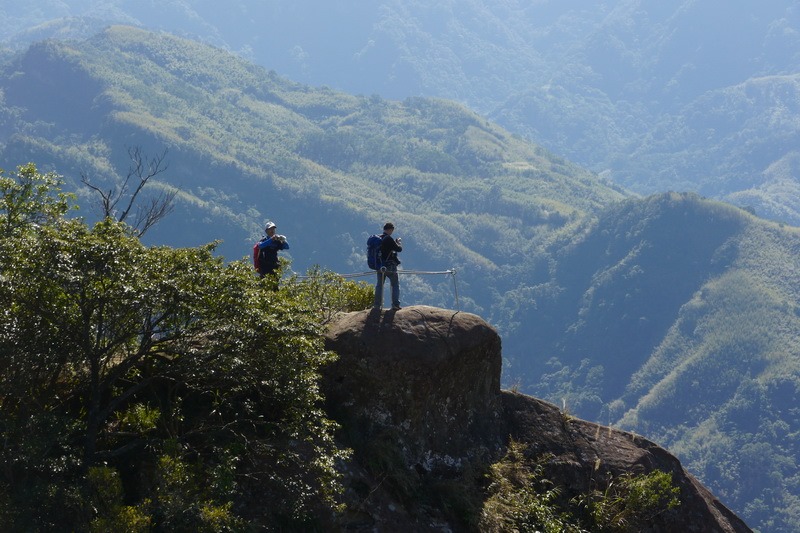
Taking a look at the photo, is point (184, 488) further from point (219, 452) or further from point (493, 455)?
point (493, 455)

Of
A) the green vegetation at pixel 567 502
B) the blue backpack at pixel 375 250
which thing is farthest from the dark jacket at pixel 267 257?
the green vegetation at pixel 567 502

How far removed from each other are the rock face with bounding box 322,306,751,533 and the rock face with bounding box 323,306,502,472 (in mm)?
20

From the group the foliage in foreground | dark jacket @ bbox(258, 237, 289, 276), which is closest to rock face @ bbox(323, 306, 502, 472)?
the foliage in foreground

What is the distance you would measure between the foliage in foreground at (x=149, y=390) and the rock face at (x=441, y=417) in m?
1.73

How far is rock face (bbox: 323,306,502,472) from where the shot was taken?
21219 mm

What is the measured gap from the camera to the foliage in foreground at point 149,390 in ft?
49.8

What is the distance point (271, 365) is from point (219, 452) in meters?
1.60

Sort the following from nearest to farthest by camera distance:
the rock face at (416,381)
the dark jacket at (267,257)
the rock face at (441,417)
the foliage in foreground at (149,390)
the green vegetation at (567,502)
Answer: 1. the foliage in foreground at (149,390)
2. the rock face at (441,417)
3. the rock face at (416,381)
4. the green vegetation at (567,502)
5. the dark jacket at (267,257)

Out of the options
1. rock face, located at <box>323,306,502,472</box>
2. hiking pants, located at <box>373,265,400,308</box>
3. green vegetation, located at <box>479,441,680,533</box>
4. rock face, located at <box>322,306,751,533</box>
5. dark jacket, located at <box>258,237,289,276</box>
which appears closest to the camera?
rock face, located at <box>322,306,751,533</box>

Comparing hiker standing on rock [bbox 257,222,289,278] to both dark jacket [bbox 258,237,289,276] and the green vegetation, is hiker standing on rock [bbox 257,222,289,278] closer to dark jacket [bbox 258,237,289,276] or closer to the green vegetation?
dark jacket [bbox 258,237,289,276]

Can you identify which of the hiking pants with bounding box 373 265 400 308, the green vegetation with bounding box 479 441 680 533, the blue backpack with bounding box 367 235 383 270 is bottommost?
the green vegetation with bounding box 479 441 680 533

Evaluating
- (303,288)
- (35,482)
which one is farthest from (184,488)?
(303,288)

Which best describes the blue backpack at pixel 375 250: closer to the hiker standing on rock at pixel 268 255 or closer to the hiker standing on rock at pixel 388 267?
the hiker standing on rock at pixel 388 267

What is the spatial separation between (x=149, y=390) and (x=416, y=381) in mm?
5299
